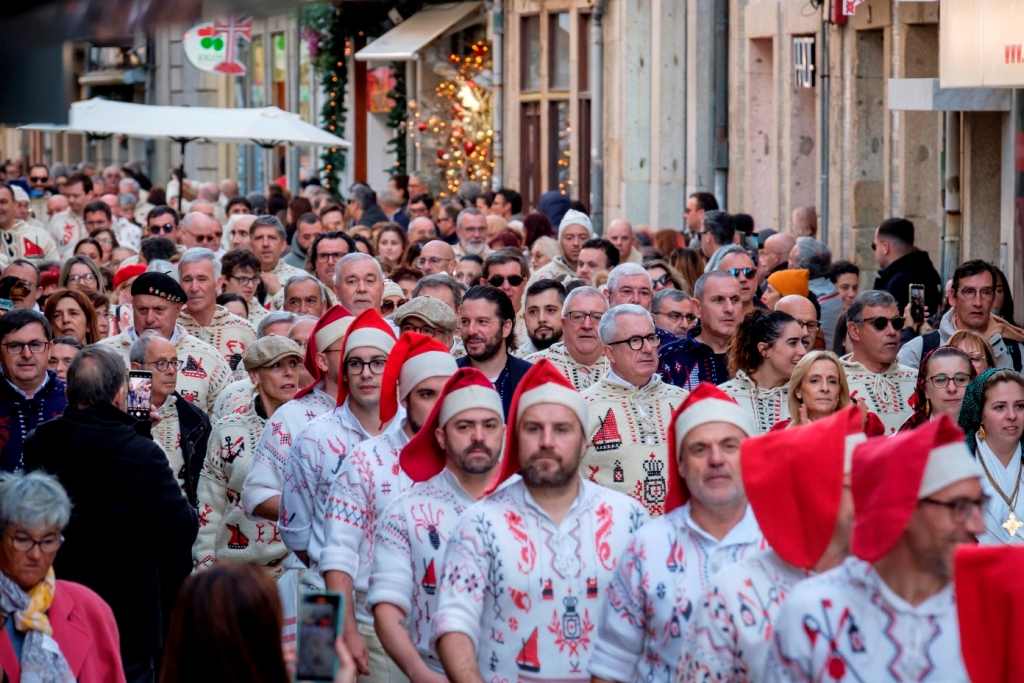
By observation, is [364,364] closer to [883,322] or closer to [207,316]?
[883,322]

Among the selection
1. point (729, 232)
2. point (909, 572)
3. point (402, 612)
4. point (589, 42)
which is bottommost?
point (402, 612)

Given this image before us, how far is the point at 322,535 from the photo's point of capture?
7043 millimetres

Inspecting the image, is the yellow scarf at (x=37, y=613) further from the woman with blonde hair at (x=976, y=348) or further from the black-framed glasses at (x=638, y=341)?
the woman with blonde hair at (x=976, y=348)

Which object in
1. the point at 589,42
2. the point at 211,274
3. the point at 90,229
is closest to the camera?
the point at 211,274

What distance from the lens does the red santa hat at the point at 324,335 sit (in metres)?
8.00

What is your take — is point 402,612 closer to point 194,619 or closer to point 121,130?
point 194,619

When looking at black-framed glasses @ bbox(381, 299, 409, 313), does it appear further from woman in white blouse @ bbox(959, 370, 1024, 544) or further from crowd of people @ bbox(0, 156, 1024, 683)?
woman in white blouse @ bbox(959, 370, 1024, 544)

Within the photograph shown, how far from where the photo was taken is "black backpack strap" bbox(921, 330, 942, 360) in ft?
33.7

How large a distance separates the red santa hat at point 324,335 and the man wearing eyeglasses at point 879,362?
98.4 inches

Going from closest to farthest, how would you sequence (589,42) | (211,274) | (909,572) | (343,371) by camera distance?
(909,572)
(343,371)
(211,274)
(589,42)

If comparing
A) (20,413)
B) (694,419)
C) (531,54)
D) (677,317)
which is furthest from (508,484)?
(531,54)

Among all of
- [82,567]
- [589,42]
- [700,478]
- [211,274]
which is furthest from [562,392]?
[589,42]

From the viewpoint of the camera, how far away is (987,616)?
177 inches

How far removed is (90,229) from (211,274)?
684 cm
